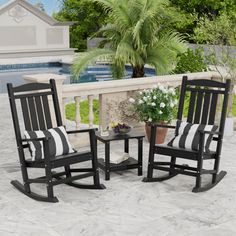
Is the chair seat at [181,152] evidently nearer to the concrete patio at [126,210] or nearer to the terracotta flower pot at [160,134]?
the concrete patio at [126,210]

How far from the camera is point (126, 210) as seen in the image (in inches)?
185

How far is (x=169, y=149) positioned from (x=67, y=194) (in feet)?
4.20

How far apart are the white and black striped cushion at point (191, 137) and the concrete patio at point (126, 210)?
1.56 feet

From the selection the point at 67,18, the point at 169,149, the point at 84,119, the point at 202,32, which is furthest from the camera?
the point at 67,18

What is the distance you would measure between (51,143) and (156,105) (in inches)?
87.3

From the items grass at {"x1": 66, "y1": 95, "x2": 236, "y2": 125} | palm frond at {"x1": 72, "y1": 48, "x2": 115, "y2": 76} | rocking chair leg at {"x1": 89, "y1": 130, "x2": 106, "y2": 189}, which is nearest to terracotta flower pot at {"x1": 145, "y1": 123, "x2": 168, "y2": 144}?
rocking chair leg at {"x1": 89, "y1": 130, "x2": 106, "y2": 189}

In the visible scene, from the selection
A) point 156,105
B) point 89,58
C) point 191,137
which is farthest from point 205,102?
point 89,58

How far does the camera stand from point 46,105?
5.43 meters

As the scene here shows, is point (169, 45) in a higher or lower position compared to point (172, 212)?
higher

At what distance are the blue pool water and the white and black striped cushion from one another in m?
11.7

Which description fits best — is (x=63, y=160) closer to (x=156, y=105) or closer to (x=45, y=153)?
(x=45, y=153)

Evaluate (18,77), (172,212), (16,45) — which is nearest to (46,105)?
(172,212)

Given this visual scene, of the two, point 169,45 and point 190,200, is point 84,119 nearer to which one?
point 169,45

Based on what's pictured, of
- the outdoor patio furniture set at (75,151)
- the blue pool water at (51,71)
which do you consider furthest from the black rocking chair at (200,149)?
the blue pool water at (51,71)
